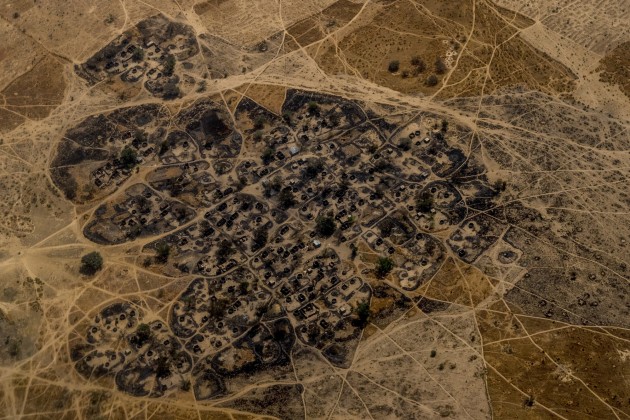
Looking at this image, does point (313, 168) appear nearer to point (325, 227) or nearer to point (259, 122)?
point (325, 227)

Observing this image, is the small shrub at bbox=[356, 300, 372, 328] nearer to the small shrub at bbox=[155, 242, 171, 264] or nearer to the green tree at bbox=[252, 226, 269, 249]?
the green tree at bbox=[252, 226, 269, 249]

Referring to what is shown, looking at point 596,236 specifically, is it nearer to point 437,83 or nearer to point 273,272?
point 437,83

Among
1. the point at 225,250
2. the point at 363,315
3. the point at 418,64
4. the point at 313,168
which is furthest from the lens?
the point at 418,64

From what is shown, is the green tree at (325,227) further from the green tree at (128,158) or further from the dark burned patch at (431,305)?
the green tree at (128,158)

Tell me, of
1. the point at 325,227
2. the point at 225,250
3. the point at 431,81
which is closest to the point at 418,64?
the point at 431,81

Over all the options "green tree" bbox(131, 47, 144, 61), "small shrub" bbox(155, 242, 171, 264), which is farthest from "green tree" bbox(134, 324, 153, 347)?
"green tree" bbox(131, 47, 144, 61)

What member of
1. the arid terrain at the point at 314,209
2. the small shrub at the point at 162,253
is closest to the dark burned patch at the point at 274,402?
the arid terrain at the point at 314,209
